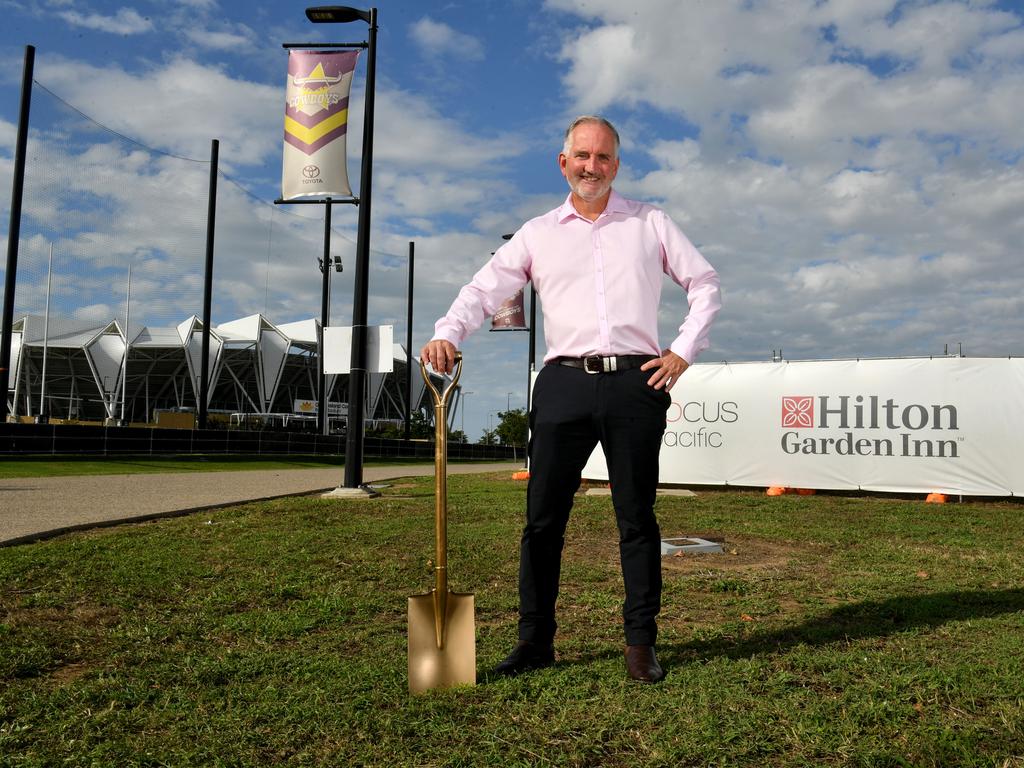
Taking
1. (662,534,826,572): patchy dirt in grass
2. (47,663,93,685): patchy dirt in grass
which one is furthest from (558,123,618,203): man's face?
(662,534,826,572): patchy dirt in grass

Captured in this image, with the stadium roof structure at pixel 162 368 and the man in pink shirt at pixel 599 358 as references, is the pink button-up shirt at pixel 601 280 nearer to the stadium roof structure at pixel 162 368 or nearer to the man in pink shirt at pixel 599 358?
the man in pink shirt at pixel 599 358

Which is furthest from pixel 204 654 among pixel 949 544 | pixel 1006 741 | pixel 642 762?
pixel 949 544

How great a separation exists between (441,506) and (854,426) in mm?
12191

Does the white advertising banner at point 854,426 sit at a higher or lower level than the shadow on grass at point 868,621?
higher

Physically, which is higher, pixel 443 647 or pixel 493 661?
pixel 443 647

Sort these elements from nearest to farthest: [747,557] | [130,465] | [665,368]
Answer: [665,368], [747,557], [130,465]

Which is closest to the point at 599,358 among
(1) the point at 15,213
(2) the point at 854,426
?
(2) the point at 854,426

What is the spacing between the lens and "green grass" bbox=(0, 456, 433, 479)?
15398 millimetres

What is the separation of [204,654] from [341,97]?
33.0 ft

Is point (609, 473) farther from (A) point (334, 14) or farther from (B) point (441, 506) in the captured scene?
(A) point (334, 14)

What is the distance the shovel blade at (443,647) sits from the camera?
9.40 ft

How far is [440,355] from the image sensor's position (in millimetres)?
3086

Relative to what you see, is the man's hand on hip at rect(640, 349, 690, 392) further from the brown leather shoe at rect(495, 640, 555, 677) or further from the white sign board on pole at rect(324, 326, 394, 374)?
the white sign board on pole at rect(324, 326, 394, 374)

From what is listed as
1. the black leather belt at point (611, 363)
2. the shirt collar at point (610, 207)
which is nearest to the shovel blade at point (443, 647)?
the black leather belt at point (611, 363)
